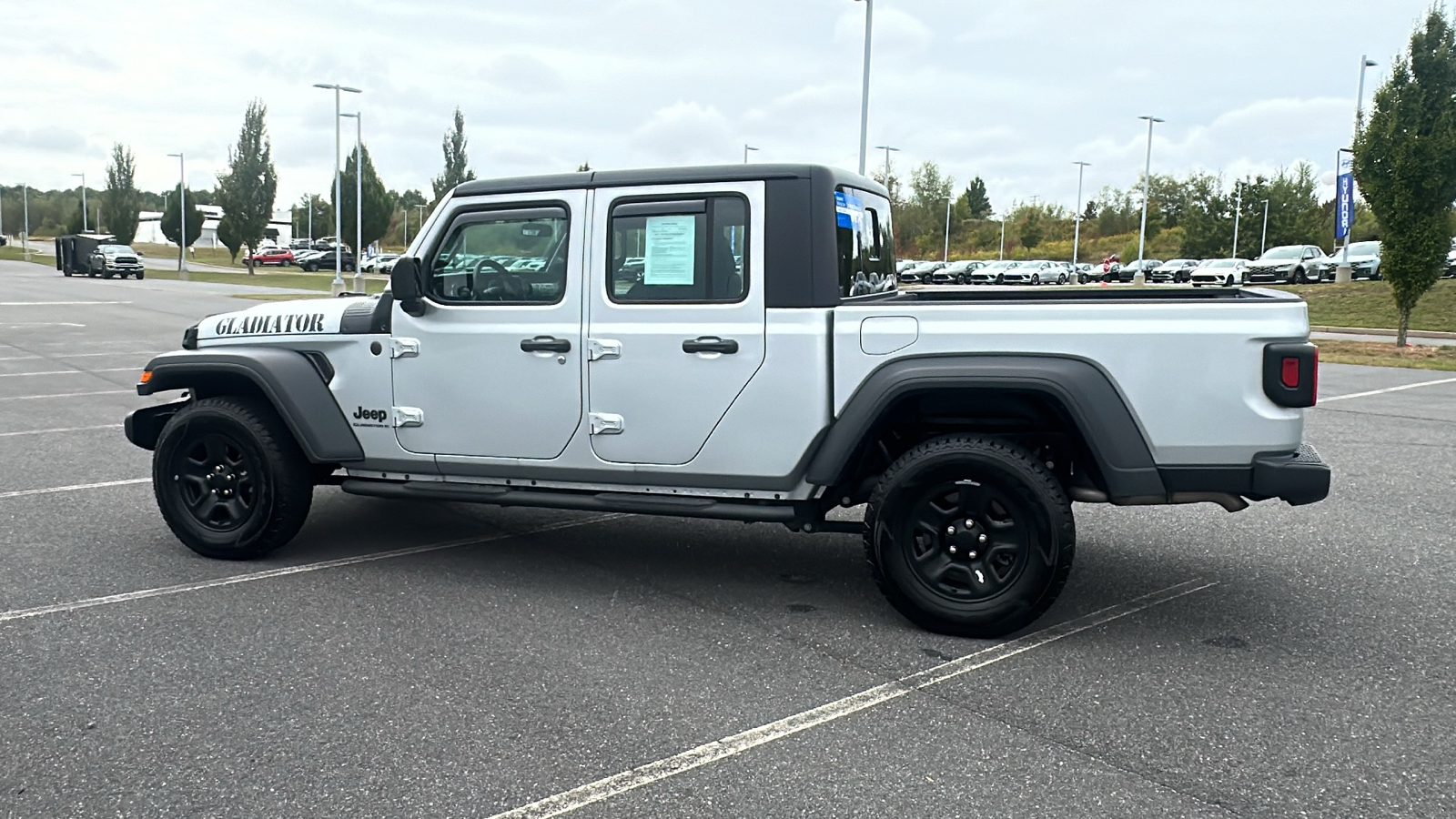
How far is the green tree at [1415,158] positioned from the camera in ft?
65.1

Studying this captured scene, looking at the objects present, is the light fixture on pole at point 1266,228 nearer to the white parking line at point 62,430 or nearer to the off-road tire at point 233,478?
the white parking line at point 62,430

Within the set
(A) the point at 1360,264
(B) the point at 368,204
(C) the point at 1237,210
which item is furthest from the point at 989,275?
(B) the point at 368,204

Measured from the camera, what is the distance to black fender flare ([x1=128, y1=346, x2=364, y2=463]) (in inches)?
226

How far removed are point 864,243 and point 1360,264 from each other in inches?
1726

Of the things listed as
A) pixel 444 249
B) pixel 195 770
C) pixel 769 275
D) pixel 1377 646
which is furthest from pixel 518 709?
pixel 1377 646

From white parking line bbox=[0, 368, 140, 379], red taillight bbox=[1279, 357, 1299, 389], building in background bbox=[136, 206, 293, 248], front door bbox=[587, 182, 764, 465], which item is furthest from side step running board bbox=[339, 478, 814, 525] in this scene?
building in background bbox=[136, 206, 293, 248]

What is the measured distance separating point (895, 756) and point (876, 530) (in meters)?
1.29

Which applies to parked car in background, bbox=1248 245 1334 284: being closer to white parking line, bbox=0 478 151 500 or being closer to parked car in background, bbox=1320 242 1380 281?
parked car in background, bbox=1320 242 1380 281

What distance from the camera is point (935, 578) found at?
483 centimetres

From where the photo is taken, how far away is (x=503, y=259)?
18.3 ft

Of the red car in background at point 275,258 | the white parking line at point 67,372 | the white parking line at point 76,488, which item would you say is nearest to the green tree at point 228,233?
the red car in background at point 275,258

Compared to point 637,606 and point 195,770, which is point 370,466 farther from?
point 195,770

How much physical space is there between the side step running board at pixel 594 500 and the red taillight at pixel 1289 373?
1935 mm

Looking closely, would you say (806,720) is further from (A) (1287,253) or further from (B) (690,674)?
Answer: (A) (1287,253)
